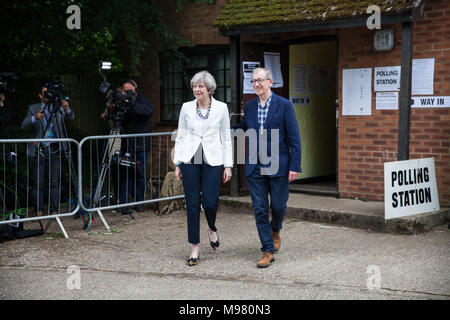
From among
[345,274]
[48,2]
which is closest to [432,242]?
[345,274]

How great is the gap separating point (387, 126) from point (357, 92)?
27.1 inches

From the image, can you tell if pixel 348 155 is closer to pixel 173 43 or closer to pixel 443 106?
pixel 443 106

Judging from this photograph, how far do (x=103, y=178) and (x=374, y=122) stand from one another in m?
4.02

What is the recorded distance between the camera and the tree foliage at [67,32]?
9.78 metres

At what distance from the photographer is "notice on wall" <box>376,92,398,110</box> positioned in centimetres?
843

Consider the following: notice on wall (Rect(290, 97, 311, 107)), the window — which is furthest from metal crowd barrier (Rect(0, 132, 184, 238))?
notice on wall (Rect(290, 97, 311, 107))

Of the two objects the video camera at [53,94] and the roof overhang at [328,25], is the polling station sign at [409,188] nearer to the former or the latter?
the roof overhang at [328,25]

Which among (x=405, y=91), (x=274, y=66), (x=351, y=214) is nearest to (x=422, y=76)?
(x=405, y=91)

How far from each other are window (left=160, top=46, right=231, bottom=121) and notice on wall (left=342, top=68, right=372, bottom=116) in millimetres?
2430

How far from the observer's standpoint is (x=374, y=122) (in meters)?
8.66

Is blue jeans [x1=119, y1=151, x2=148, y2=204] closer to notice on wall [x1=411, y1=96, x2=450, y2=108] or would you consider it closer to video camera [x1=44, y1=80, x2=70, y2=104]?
video camera [x1=44, y1=80, x2=70, y2=104]

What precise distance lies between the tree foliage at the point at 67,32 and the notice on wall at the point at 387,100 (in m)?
3.61

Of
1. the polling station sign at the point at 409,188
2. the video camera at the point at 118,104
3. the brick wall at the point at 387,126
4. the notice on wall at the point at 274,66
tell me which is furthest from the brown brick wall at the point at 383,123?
the video camera at the point at 118,104

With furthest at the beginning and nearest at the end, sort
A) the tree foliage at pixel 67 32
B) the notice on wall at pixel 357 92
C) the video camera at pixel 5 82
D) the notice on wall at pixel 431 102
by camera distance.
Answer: the tree foliage at pixel 67 32 → the notice on wall at pixel 357 92 → the notice on wall at pixel 431 102 → the video camera at pixel 5 82
